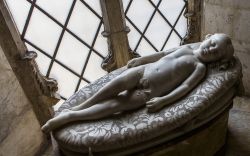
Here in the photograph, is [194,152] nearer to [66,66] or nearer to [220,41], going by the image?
[220,41]

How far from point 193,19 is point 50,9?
1492mm

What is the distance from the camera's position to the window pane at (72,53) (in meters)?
3.08

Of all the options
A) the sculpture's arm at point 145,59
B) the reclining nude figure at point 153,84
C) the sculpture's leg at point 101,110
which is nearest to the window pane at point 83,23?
the sculpture's arm at point 145,59

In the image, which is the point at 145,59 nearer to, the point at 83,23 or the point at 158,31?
the point at 83,23

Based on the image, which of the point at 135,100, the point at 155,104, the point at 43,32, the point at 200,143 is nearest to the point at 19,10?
the point at 43,32

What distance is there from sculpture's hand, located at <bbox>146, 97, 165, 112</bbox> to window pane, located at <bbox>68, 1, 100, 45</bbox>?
1.05 m

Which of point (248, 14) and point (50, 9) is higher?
point (50, 9)

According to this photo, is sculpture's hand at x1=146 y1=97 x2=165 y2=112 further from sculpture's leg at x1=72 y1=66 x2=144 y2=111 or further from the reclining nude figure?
sculpture's leg at x1=72 y1=66 x2=144 y2=111

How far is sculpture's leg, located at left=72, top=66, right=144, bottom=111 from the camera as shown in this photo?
2467 mm

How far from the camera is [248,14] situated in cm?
324

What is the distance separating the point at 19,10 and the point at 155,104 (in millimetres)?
1268

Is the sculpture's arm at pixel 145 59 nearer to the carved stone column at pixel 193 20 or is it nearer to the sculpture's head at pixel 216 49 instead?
the sculpture's head at pixel 216 49

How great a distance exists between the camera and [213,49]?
8.23 feet

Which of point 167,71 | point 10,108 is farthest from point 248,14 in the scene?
point 10,108
